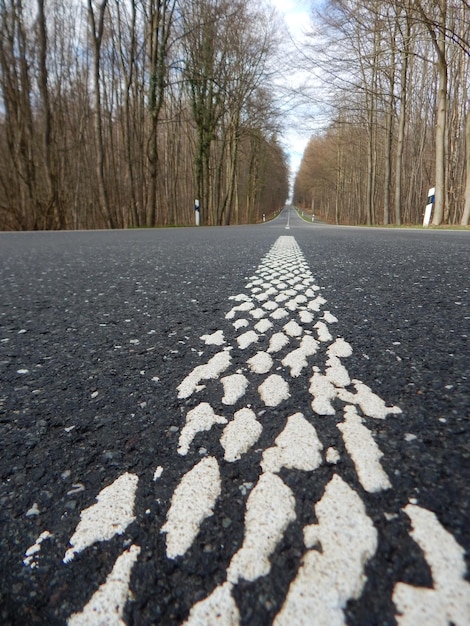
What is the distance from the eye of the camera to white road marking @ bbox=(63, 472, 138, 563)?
0.35 m

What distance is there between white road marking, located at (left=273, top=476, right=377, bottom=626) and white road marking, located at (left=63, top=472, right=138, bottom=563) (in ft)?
0.57

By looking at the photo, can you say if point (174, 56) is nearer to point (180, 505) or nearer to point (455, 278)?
point (455, 278)

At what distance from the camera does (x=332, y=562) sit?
12.6 inches

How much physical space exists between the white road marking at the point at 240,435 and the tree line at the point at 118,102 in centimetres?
1192

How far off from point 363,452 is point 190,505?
221 mm

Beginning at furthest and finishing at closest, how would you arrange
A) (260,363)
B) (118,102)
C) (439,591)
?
(118,102) → (260,363) → (439,591)

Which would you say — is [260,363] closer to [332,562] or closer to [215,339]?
[215,339]

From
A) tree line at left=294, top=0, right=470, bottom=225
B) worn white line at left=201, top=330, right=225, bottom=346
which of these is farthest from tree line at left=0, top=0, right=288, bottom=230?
worn white line at left=201, top=330, right=225, bottom=346

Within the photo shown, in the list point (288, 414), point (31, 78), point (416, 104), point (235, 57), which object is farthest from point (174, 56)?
point (288, 414)

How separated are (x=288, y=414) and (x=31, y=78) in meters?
15.3

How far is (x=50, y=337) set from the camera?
0.96 m

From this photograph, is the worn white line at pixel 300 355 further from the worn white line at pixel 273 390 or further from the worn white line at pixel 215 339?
the worn white line at pixel 215 339

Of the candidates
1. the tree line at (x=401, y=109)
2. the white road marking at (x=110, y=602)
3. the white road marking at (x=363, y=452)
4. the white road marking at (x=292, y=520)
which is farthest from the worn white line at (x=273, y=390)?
the tree line at (x=401, y=109)

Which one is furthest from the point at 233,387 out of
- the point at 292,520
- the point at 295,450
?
the point at 292,520
